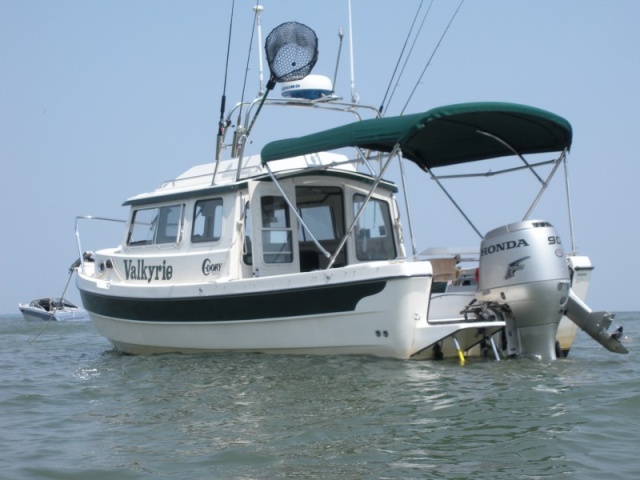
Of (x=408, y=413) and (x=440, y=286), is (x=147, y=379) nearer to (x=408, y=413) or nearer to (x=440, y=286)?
(x=408, y=413)

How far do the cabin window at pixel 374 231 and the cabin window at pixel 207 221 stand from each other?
5.70ft

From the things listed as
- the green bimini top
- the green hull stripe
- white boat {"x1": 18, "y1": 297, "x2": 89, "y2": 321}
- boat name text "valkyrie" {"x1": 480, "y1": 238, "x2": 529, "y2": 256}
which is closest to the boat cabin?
the green hull stripe

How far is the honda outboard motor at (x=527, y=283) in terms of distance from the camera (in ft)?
28.1

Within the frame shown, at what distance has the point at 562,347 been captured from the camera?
10.0 metres

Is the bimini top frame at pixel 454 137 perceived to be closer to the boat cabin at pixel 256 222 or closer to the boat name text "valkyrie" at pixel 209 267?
the boat cabin at pixel 256 222

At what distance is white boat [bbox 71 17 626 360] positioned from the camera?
8.69 metres

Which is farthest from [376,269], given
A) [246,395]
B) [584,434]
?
[584,434]

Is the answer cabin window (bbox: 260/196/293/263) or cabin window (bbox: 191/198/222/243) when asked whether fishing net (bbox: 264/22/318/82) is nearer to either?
cabin window (bbox: 260/196/293/263)

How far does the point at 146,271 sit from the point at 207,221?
116 centimetres

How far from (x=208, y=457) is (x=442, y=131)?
17.7 feet

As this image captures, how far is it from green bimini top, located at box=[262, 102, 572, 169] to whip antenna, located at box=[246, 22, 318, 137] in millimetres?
1274

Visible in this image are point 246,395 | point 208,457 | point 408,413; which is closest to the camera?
point 208,457

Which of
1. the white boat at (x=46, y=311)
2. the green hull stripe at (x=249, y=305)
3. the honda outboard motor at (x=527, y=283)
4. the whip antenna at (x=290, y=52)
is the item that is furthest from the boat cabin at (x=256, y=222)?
the white boat at (x=46, y=311)

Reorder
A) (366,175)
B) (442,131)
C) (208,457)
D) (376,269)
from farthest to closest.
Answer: (366,175) → (442,131) → (376,269) → (208,457)
